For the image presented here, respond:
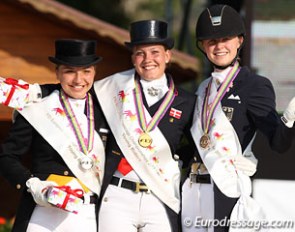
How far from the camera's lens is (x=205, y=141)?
6.06 meters

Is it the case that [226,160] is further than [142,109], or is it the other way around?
[142,109]

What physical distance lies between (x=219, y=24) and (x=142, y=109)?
74cm

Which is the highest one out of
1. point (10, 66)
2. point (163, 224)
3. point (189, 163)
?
point (10, 66)

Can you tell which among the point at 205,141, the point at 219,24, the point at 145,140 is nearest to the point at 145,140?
the point at 145,140

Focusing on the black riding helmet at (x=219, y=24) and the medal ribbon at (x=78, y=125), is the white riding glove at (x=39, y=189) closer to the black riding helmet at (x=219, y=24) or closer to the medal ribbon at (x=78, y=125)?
the medal ribbon at (x=78, y=125)

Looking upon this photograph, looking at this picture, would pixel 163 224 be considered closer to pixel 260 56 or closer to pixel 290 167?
pixel 290 167

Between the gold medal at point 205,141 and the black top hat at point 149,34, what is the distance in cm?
64

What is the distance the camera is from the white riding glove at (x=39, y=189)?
577 cm

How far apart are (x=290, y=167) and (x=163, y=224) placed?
6.25 ft

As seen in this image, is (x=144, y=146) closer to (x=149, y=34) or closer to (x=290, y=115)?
(x=149, y=34)

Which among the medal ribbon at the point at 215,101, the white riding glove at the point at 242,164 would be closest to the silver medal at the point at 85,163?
the medal ribbon at the point at 215,101

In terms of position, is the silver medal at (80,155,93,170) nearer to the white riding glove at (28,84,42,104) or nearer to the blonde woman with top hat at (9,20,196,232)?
the blonde woman with top hat at (9,20,196,232)

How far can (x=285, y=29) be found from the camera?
909cm

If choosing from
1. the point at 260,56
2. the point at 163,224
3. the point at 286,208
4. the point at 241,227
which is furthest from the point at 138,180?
the point at 260,56
